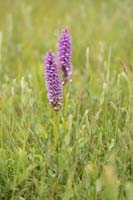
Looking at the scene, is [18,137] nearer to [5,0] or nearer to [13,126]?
[13,126]

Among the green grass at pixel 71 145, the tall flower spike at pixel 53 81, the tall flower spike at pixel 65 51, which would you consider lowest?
the green grass at pixel 71 145

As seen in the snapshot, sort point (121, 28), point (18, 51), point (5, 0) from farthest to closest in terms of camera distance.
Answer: point (5, 0), point (121, 28), point (18, 51)

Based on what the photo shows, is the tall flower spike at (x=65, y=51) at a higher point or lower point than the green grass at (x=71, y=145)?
higher

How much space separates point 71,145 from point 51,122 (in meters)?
0.14

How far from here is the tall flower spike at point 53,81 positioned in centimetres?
199

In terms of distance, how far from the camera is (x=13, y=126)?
229 centimetres

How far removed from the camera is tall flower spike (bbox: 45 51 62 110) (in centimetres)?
199

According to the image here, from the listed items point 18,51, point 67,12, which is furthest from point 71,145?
point 67,12

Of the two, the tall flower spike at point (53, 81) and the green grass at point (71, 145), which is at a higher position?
the tall flower spike at point (53, 81)

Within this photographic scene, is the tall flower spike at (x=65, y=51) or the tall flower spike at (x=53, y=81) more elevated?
the tall flower spike at (x=65, y=51)

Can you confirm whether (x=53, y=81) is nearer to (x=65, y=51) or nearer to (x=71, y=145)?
(x=65, y=51)

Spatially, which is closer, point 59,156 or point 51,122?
point 59,156

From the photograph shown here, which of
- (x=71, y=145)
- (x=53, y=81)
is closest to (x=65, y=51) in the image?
(x=53, y=81)

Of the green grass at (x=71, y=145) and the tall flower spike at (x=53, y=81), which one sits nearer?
the green grass at (x=71, y=145)
